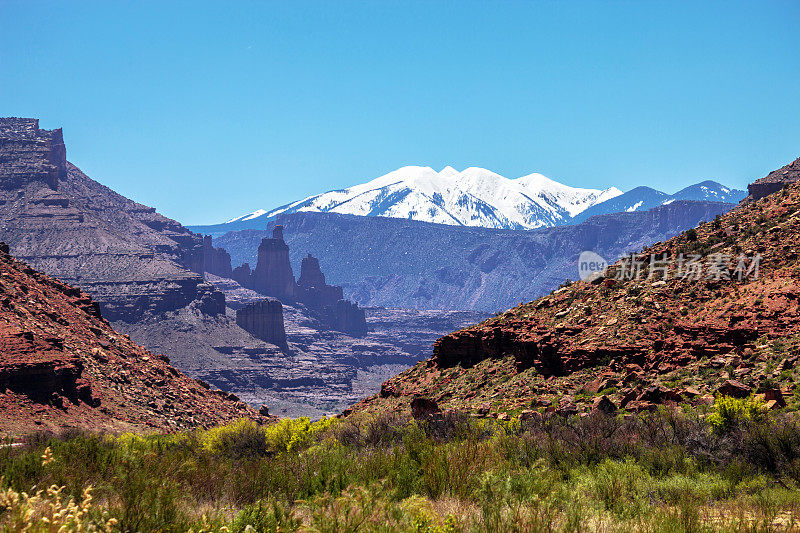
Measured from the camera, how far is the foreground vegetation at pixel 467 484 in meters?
9.10

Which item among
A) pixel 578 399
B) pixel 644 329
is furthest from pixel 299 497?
pixel 644 329

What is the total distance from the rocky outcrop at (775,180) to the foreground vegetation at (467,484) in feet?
208

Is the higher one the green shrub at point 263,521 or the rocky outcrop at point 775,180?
the rocky outcrop at point 775,180

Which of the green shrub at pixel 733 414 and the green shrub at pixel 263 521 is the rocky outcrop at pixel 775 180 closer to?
the green shrub at pixel 733 414

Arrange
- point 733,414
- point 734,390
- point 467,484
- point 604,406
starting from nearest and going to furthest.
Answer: point 467,484 < point 733,414 < point 734,390 < point 604,406

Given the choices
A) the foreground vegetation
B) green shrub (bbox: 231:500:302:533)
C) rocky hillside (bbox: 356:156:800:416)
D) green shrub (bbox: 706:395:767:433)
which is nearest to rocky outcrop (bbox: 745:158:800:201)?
rocky hillside (bbox: 356:156:800:416)

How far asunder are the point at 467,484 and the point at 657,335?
1971 centimetres

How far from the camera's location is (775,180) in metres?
78.1

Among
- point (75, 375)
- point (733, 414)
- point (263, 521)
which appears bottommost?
point (75, 375)

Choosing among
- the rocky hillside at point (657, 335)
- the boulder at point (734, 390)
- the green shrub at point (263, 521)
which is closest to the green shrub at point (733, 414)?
the rocky hillside at point (657, 335)

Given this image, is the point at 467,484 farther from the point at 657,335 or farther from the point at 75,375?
the point at 75,375

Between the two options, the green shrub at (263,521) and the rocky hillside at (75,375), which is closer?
the green shrub at (263,521)

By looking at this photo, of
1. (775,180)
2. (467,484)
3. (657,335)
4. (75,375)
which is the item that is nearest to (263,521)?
(467,484)

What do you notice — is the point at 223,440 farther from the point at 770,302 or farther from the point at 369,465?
the point at 770,302
